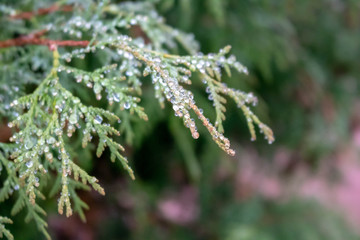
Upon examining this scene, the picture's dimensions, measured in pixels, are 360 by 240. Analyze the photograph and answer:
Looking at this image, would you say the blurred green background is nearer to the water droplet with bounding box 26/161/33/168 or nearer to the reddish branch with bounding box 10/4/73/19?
the reddish branch with bounding box 10/4/73/19

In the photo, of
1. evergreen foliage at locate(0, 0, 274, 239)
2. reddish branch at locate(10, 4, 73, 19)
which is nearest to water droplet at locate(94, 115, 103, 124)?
evergreen foliage at locate(0, 0, 274, 239)

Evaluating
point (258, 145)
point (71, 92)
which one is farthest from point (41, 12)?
point (258, 145)

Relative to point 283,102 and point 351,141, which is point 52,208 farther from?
point 351,141

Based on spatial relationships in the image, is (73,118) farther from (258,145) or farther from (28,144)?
(258,145)

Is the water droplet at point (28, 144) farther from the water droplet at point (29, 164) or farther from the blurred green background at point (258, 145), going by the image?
the blurred green background at point (258, 145)

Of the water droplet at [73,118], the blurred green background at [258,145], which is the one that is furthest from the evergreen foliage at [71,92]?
the blurred green background at [258,145]

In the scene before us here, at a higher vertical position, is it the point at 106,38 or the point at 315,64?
the point at 315,64

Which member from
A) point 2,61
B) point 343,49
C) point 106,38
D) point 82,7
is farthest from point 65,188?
point 343,49
